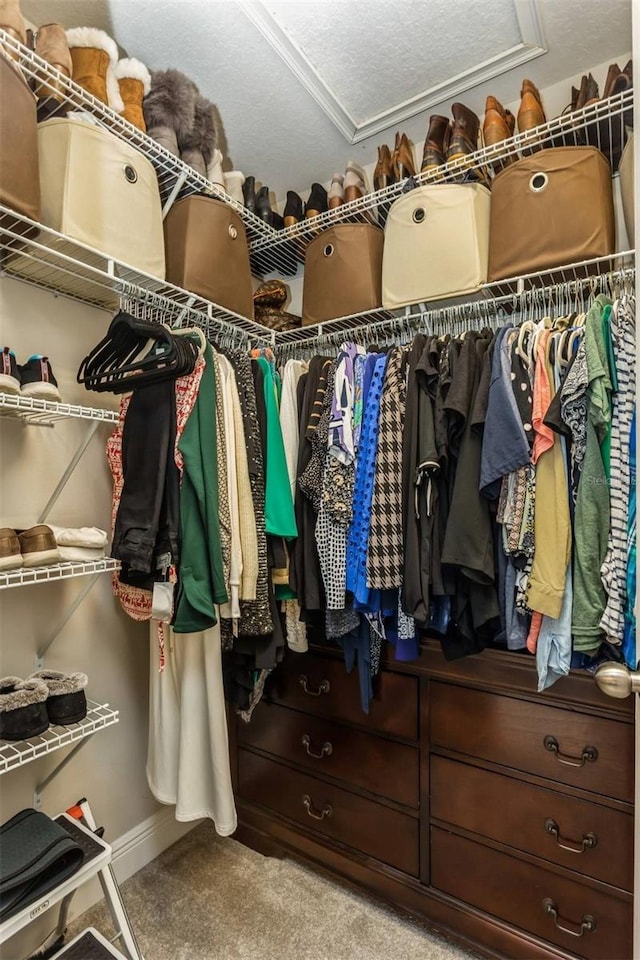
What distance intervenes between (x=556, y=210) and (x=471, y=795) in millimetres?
1624

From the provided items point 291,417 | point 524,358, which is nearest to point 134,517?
point 291,417

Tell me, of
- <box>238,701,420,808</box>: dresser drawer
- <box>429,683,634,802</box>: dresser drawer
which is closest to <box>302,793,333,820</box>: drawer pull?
<box>238,701,420,808</box>: dresser drawer

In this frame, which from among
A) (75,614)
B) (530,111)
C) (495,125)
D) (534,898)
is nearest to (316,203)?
(495,125)

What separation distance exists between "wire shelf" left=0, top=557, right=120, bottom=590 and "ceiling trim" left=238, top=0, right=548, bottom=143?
159 cm

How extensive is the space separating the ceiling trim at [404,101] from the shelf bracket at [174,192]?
46 cm

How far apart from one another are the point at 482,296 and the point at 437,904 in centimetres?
180

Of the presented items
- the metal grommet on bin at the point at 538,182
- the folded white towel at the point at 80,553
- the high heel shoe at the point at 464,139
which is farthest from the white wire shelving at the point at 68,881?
the high heel shoe at the point at 464,139

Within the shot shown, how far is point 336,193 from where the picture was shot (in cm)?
188

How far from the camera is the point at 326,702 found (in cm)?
159

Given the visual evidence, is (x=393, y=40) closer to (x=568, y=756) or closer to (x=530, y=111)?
(x=530, y=111)

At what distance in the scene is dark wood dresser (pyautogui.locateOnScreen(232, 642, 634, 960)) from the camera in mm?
1178

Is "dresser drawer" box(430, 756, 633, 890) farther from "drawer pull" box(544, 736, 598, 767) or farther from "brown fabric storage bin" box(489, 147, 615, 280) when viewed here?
"brown fabric storage bin" box(489, 147, 615, 280)

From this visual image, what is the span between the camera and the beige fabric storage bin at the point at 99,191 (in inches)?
48.5

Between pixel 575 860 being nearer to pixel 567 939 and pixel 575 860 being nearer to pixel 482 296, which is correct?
pixel 567 939
